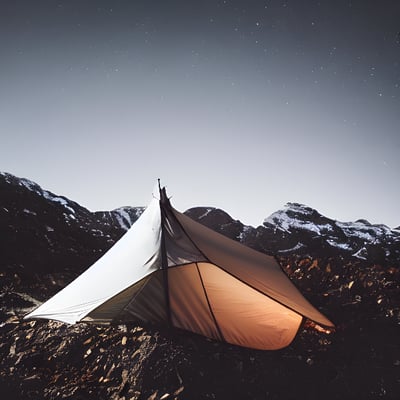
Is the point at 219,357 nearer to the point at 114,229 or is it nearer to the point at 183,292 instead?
the point at 183,292

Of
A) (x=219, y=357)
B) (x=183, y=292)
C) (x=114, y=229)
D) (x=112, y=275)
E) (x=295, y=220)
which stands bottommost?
(x=114, y=229)

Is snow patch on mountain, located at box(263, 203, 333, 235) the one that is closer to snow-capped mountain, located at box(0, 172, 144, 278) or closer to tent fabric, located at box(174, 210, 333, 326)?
snow-capped mountain, located at box(0, 172, 144, 278)

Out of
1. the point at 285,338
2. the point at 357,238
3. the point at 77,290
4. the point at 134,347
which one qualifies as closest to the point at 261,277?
the point at 285,338

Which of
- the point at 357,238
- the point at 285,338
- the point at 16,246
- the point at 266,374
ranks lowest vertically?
the point at 16,246

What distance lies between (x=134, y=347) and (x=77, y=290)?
1423mm

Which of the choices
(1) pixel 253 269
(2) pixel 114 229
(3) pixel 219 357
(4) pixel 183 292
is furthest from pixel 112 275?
(2) pixel 114 229

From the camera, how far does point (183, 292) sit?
5.11m

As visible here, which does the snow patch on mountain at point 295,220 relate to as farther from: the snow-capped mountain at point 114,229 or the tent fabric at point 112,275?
the tent fabric at point 112,275

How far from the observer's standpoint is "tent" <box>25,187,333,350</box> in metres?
4.39

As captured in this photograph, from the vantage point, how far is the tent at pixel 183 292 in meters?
4.39

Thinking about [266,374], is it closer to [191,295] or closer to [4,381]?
[191,295]

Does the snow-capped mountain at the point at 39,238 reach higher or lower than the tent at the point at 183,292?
lower

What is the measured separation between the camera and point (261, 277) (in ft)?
16.5

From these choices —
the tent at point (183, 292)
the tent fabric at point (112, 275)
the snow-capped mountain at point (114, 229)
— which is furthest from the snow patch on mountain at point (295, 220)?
the tent fabric at point (112, 275)
